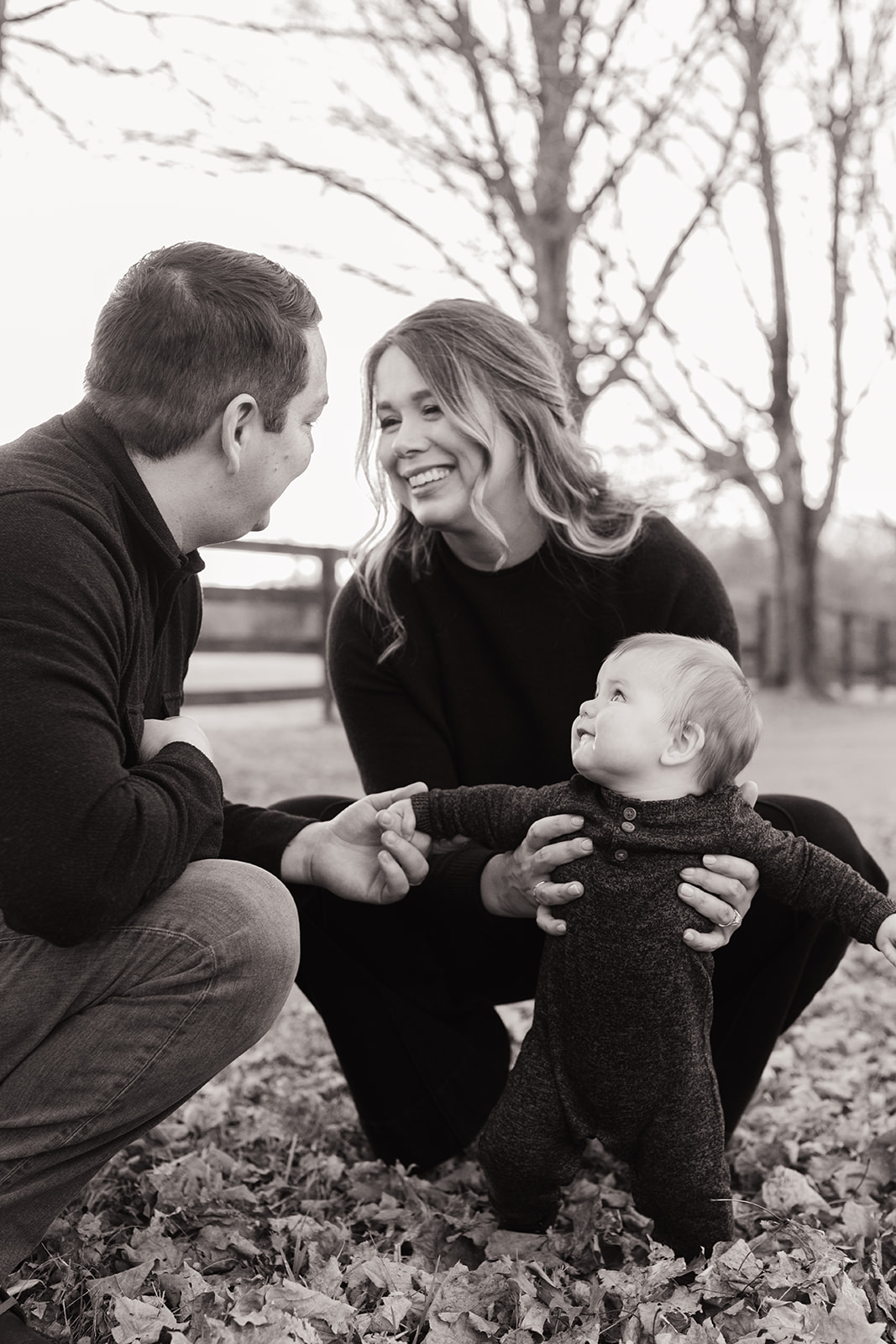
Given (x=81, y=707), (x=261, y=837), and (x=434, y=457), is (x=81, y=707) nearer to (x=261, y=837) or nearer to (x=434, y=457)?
(x=261, y=837)

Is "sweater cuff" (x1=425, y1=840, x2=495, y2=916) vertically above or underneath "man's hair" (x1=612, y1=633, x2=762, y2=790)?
underneath

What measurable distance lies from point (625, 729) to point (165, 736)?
0.74m

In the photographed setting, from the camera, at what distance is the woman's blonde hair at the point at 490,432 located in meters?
2.80

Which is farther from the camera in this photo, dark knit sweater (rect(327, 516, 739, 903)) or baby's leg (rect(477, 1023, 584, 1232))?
dark knit sweater (rect(327, 516, 739, 903))

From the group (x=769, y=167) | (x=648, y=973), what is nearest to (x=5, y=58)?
(x=648, y=973)

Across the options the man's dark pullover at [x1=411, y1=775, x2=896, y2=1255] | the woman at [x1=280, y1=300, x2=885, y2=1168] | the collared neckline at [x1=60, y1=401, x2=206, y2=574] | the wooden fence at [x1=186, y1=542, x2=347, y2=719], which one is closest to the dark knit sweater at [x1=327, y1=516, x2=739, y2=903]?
the woman at [x1=280, y1=300, x2=885, y2=1168]

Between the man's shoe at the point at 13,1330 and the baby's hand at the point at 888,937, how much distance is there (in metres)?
1.36

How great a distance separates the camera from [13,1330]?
71.1 inches

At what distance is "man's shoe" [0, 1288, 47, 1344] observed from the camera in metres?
1.79

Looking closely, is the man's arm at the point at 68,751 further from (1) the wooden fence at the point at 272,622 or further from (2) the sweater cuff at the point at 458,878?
(1) the wooden fence at the point at 272,622

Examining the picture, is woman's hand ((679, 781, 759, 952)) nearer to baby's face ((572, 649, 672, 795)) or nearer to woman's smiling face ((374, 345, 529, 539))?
baby's face ((572, 649, 672, 795))

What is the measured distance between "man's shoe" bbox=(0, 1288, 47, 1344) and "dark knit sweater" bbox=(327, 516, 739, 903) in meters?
1.28

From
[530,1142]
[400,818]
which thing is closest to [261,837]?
[400,818]

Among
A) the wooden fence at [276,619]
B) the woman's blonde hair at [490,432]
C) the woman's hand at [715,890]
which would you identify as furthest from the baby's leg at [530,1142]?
the wooden fence at [276,619]
